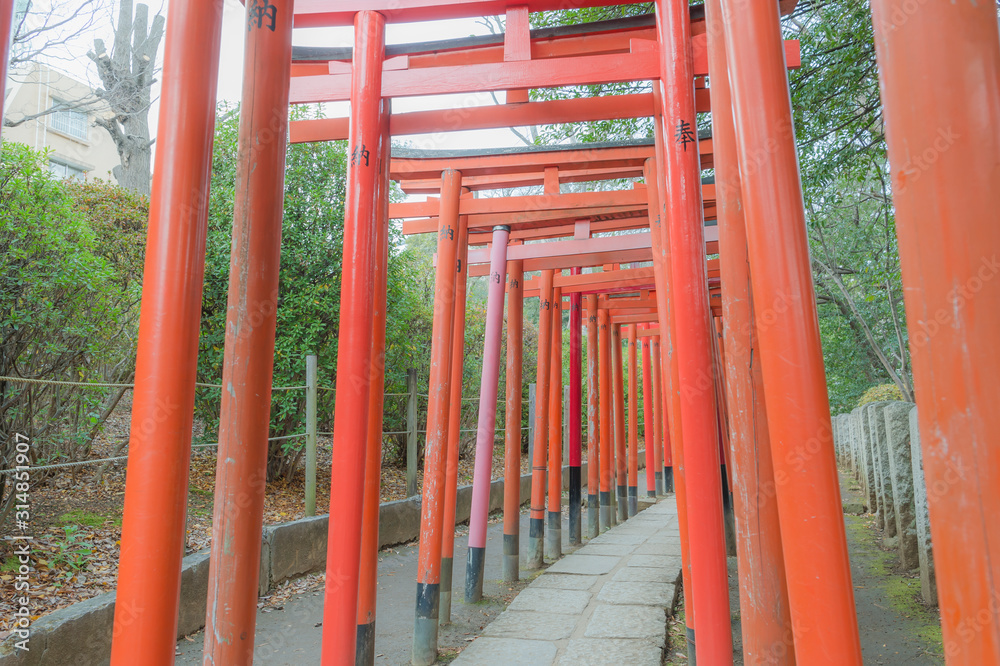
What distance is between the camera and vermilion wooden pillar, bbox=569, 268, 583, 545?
8.39m

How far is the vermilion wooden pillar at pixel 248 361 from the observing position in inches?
71.9

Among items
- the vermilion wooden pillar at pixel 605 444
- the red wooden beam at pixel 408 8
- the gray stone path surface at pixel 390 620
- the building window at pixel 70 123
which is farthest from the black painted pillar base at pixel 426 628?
the building window at pixel 70 123

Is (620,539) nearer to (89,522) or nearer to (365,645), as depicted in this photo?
(365,645)

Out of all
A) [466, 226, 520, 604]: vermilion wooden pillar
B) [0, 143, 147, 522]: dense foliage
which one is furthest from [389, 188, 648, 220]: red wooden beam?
[0, 143, 147, 522]: dense foliage

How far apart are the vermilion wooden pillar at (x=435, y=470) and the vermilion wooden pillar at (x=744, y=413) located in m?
2.82

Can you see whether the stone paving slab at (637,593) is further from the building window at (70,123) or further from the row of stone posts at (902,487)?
the building window at (70,123)

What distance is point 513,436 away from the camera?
678 centimetres

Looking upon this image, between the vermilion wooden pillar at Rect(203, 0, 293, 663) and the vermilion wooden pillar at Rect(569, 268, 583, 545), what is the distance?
6.66m

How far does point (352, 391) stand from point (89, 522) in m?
3.37

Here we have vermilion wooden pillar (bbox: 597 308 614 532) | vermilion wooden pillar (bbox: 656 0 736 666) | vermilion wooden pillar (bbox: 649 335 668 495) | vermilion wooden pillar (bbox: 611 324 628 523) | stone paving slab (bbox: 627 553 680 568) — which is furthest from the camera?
vermilion wooden pillar (bbox: 649 335 668 495)

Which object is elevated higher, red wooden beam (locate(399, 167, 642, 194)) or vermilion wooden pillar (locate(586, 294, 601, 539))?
red wooden beam (locate(399, 167, 642, 194))

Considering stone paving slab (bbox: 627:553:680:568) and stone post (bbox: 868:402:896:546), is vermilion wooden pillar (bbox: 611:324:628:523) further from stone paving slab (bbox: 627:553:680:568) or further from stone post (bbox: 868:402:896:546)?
stone post (bbox: 868:402:896:546)

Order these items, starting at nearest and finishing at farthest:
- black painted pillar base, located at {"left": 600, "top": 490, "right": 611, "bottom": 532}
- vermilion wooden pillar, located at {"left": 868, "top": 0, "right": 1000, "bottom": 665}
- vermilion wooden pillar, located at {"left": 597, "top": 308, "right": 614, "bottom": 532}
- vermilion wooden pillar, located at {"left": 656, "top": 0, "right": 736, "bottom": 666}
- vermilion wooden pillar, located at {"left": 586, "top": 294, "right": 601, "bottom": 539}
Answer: vermilion wooden pillar, located at {"left": 868, "top": 0, "right": 1000, "bottom": 665}, vermilion wooden pillar, located at {"left": 656, "top": 0, "right": 736, "bottom": 666}, vermilion wooden pillar, located at {"left": 586, "top": 294, "right": 601, "bottom": 539}, vermilion wooden pillar, located at {"left": 597, "top": 308, "right": 614, "bottom": 532}, black painted pillar base, located at {"left": 600, "top": 490, "right": 611, "bottom": 532}

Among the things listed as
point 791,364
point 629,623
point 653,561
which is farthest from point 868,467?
point 791,364
